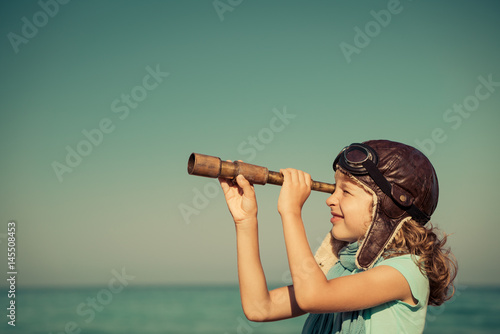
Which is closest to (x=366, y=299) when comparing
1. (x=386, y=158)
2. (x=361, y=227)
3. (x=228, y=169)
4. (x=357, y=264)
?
(x=357, y=264)

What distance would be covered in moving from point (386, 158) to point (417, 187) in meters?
0.25

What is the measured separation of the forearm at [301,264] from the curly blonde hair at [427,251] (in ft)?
1.82

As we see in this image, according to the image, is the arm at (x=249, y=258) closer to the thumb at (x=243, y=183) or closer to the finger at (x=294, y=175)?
the thumb at (x=243, y=183)

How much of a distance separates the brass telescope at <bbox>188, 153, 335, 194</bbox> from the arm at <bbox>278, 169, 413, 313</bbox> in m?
0.11

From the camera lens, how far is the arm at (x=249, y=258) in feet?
9.30

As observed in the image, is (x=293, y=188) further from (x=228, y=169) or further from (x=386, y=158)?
(x=386, y=158)

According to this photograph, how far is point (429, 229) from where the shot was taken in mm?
2836

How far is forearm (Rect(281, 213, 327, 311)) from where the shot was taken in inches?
92.0

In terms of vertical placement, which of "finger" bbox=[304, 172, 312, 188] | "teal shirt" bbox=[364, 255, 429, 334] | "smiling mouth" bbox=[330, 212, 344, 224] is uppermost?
"finger" bbox=[304, 172, 312, 188]

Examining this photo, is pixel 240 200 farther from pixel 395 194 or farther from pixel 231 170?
pixel 395 194

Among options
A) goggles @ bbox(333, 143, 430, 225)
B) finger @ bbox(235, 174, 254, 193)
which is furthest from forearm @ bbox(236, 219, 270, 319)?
goggles @ bbox(333, 143, 430, 225)

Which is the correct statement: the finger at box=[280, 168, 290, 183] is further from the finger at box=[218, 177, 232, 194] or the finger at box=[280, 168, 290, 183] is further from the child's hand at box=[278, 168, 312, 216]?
the finger at box=[218, 177, 232, 194]

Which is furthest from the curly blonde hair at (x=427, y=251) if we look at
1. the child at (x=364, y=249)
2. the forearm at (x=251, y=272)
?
the forearm at (x=251, y=272)

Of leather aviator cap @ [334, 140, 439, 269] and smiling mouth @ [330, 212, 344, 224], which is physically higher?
leather aviator cap @ [334, 140, 439, 269]
